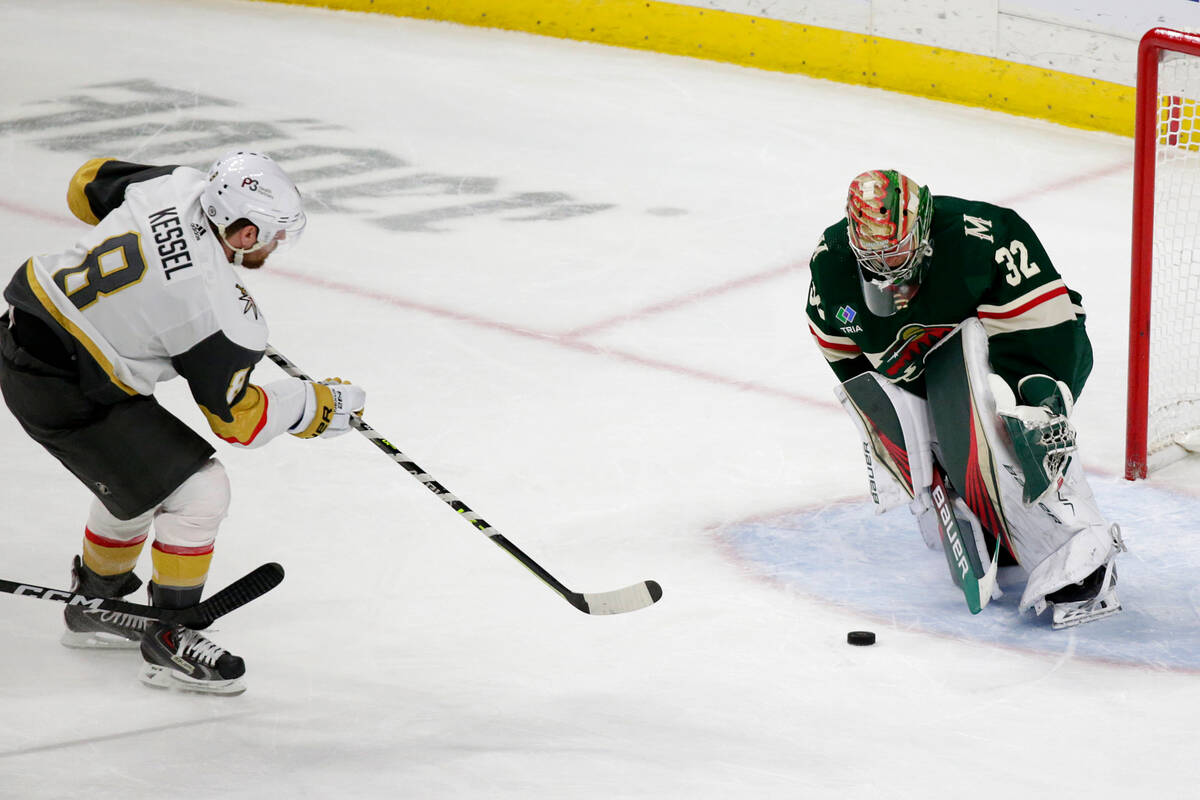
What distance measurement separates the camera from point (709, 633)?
3457 mm

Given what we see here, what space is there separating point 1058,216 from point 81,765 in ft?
13.7

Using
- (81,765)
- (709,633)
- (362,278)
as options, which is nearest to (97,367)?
(81,765)

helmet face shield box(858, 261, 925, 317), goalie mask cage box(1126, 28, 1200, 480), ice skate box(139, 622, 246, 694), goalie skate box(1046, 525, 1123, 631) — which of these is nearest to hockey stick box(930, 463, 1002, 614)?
goalie skate box(1046, 525, 1123, 631)

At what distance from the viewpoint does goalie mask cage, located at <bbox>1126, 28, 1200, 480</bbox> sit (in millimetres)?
4145

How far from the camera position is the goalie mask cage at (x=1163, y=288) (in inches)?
163

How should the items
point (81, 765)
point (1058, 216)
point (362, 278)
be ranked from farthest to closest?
point (1058, 216)
point (362, 278)
point (81, 765)

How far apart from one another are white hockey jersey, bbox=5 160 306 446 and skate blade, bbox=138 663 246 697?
0.49 m

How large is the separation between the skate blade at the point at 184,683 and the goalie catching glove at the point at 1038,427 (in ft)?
5.04

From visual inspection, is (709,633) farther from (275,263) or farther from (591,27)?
(591,27)

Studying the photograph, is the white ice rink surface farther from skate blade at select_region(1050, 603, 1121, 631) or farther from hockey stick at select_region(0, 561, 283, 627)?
hockey stick at select_region(0, 561, 283, 627)

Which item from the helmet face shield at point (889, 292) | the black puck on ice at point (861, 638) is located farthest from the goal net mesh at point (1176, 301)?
the black puck on ice at point (861, 638)

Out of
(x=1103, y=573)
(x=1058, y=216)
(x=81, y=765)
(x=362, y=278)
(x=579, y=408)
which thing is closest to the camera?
(x=81, y=765)

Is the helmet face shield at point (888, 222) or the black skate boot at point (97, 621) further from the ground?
the helmet face shield at point (888, 222)

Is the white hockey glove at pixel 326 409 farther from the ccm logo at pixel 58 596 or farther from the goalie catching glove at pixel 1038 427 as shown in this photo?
the goalie catching glove at pixel 1038 427
